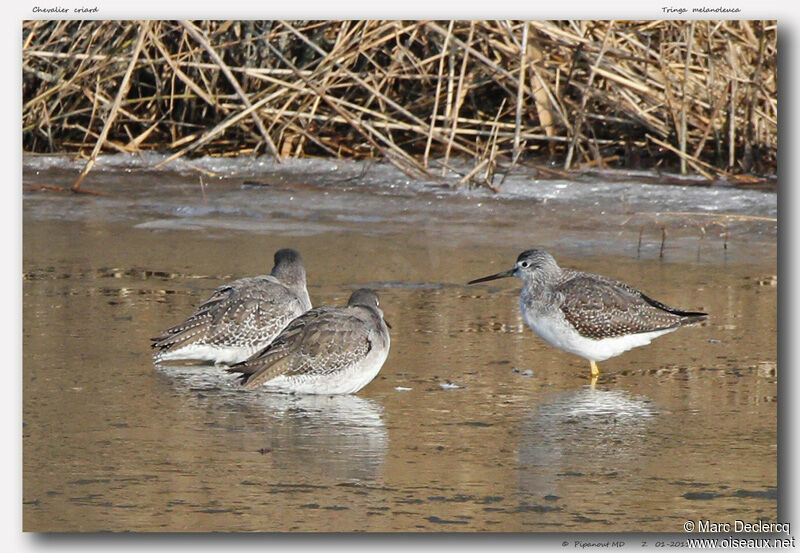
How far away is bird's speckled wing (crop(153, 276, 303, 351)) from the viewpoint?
6609 mm

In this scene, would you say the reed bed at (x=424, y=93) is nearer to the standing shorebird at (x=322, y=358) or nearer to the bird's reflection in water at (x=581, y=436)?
the standing shorebird at (x=322, y=358)

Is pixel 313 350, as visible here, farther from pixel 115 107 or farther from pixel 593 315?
pixel 115 107

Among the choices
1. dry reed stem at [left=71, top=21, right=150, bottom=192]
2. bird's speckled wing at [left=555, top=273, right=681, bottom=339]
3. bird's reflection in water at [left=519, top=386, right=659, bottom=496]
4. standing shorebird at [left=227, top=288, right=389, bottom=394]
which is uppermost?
dry reed stem at [left=71, top=21, right=150, bottom=192]

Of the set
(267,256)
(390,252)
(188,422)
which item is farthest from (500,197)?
(188,422)

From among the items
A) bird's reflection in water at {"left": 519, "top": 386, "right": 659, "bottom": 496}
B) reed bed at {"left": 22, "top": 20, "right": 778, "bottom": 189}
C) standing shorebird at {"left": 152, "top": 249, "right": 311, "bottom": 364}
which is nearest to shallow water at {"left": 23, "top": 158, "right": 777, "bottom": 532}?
bird's reflection in water at {"left": 519, "top": 386, "right": 659, "bottom": 496}

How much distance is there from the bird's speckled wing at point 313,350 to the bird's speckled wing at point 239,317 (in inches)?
16.6

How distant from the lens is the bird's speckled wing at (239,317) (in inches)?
260

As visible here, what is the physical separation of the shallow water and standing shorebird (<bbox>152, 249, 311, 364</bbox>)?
0.45 ft

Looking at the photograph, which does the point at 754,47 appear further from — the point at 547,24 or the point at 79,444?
the point at 79,444

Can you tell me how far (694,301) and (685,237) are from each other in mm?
1408

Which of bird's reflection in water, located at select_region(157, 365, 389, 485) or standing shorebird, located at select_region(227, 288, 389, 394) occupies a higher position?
standing shorebird, located at select_region(227, 288, 389, 394)

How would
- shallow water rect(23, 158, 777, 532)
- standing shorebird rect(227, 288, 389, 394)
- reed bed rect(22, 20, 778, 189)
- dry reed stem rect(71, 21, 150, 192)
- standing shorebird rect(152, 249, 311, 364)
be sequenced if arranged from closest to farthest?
shallow water rect(23, 158, 777, 532) → standing shorebird rect(227, 288, 389, 394) → standing shorebird rect(152, 249, 311, 364) → dry reed stem rect(71, 21, 150, 192) → reed bed rect(22, 20, 778, 189)

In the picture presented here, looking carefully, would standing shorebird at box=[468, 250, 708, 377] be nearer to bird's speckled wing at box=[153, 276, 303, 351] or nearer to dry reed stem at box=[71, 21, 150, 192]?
bird's speckled wing at box=[153, 276, 303, 351]

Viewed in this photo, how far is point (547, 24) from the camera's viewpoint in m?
9.73
